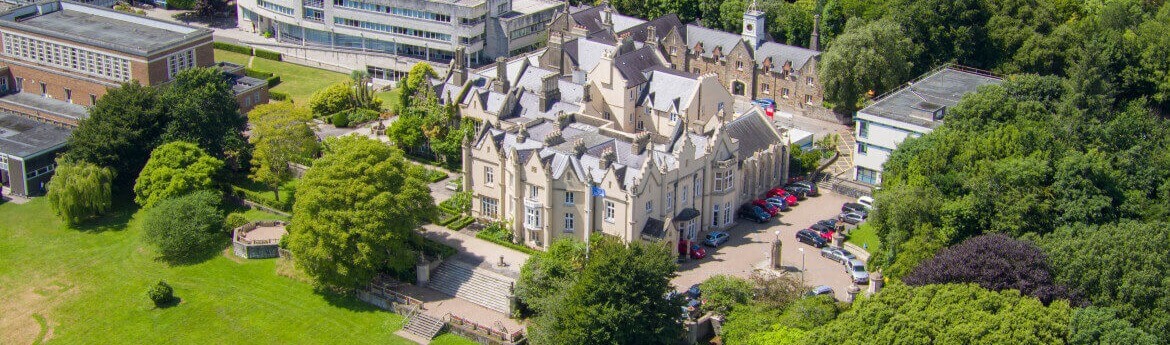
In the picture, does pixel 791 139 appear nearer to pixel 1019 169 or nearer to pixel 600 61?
pixel 600 61

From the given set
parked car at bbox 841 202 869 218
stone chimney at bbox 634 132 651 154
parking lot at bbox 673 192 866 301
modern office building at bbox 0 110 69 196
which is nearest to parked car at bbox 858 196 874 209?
parked car at bbox 841 202 869 218

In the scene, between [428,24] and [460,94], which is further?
[428,24]

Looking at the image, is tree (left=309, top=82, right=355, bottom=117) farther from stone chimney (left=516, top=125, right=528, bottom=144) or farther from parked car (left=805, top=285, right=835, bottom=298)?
parked car (left=805, top=285, right=835, bottom=298)

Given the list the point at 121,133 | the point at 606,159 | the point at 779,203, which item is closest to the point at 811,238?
the point at 779,203

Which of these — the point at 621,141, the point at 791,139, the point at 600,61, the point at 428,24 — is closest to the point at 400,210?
the point at 621,141

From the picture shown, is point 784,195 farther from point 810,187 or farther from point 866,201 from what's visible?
point 866,201

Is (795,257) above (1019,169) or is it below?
below

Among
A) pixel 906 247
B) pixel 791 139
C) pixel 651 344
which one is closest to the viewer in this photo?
pixel 651 344

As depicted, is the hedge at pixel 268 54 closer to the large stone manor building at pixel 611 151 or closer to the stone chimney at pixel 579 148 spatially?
the large stone manor building at pixel 611 151
